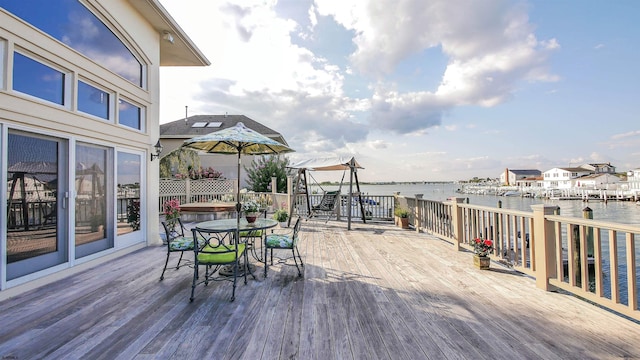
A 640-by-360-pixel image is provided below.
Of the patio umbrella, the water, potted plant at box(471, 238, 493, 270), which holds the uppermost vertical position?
the patio umbrella

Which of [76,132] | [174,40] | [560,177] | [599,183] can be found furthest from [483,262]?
[560,177]

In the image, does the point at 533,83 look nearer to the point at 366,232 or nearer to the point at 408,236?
the point at 408,236

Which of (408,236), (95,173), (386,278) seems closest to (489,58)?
(408,236)

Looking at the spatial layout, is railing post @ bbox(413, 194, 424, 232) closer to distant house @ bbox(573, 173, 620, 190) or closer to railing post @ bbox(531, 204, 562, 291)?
railing post @ bbox(531, 204, 562, 291)

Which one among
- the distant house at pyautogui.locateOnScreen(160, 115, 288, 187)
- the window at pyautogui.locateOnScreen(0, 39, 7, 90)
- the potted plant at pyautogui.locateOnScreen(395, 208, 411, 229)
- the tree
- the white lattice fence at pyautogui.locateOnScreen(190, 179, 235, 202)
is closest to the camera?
the window at pyautogui.locateOnScreen(0, 39, 7, 90)

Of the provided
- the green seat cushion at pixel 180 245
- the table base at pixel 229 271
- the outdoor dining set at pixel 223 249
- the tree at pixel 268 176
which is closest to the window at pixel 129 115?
the outdoor dining set at pixel 223 249

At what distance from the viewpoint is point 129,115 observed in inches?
200

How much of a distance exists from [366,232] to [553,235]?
4.23 m

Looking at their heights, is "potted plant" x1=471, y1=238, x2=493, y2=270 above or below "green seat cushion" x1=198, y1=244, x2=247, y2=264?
below

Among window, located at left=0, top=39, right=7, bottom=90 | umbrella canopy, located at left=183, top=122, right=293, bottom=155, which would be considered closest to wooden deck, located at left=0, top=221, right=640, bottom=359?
umbrella canopy, located at left=183, top=122, right=293, bottom=155

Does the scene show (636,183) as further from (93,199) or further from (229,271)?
(93,199)

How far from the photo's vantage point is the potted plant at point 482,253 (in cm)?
383

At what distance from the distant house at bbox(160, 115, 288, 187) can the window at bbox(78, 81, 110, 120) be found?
31.4ft

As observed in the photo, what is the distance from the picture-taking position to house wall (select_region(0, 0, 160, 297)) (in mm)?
2984
